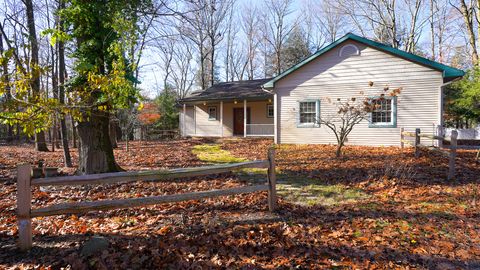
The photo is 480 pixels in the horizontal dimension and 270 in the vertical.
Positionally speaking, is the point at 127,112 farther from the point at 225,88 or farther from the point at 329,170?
the point at 329,170

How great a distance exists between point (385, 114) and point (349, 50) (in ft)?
12.0

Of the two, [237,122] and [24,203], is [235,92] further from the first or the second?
[24,203]

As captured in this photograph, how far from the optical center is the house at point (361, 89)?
12500 millimetres

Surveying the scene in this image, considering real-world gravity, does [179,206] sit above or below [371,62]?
below

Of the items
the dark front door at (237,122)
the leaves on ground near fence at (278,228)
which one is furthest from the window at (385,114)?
the dark front door at (237,122)

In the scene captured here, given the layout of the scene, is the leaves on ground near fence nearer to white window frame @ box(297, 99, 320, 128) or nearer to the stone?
the stone

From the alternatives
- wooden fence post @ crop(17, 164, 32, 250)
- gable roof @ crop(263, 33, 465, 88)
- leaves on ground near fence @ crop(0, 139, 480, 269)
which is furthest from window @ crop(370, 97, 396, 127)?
wooden fence post @ crop(17, 164, 32, 250)

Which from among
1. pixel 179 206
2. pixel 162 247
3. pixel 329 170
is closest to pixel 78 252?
pixel 162 247

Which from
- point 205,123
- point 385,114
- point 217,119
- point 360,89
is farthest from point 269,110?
point 385,114

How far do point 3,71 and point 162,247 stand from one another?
372 cm

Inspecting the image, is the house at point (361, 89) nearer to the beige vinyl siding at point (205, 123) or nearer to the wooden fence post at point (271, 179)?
the beige vinyl siding at point (205, 123)

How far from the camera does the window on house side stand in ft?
48.6

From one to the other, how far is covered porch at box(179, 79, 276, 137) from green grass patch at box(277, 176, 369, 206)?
1219cm

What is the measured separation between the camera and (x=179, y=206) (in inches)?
206
